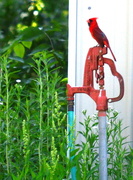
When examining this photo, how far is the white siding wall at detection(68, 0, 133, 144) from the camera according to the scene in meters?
3.12

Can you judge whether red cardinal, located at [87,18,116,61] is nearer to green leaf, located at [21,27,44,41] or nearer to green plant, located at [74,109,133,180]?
green plant, located at [74,109,133,180]

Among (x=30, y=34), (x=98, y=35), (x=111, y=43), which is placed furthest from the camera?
(x=30, y=34)

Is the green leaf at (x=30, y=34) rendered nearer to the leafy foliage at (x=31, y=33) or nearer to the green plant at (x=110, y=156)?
the leafy foliage at (x=31, y=33)

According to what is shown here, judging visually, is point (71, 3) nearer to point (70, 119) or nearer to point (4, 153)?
point (70, 119)

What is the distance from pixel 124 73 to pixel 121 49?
0.14 metres

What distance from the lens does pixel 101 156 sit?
2.64 metres

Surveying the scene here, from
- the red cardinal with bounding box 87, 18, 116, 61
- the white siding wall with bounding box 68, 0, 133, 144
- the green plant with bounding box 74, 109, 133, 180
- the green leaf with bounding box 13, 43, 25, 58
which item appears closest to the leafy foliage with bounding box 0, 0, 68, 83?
the green leaf with bounding box 13, 43, 25, 58

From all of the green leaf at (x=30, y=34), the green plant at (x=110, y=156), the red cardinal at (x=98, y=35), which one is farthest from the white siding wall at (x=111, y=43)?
the green leaf at (x=30, y=34)

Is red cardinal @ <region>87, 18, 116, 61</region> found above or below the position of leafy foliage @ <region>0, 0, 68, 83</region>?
below

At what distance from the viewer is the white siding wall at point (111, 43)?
3.12 m

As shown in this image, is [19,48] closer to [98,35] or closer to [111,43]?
[111,43]

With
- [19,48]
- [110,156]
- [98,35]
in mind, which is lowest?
[110,156]

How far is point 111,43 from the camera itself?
3.13 metres

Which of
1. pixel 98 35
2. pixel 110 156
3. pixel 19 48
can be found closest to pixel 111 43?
A: pixel 98 35
